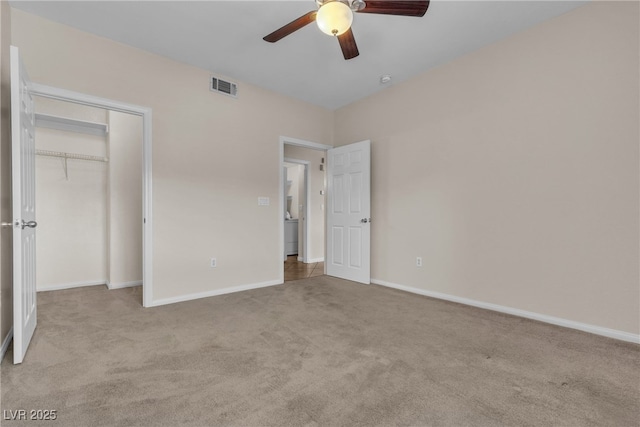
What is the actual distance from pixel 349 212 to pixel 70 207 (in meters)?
3.91

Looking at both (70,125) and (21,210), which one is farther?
(70,125)

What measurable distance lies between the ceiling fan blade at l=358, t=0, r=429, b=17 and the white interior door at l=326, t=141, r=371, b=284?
2.19 m

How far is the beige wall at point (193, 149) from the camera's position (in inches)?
107

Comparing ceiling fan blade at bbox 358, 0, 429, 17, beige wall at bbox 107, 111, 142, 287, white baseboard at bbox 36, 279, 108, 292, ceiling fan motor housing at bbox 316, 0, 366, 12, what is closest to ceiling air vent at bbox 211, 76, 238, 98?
beige wall at bbox 107, 111, 142, 287

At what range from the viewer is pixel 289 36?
2840 millimetres

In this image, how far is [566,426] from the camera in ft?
4.48

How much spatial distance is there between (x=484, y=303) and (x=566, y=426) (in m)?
1.78

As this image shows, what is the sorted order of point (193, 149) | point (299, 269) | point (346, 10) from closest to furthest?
point (346, 10) < point (193, 149) < point (299, 269)

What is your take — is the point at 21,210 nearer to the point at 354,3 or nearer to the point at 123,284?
the point at 123,284

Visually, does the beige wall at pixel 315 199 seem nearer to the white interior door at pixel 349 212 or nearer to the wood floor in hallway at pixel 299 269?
the wood floor in hallway at pixel 299 269

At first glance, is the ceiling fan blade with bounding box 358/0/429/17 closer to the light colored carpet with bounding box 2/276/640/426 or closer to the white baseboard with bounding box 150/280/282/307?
the light colored carpet with bounding box 2/276/640/426

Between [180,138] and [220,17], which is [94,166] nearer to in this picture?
[180,138]

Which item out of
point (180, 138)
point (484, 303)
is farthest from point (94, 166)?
point (484, 303)

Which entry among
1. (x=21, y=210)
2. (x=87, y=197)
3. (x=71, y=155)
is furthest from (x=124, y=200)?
(x=21, y=210)
